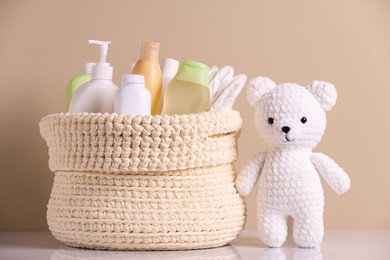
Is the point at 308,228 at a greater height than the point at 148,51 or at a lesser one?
lesser

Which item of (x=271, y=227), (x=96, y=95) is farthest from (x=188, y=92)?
(x=271, y=227)

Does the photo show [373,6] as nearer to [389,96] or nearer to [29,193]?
[389,96]

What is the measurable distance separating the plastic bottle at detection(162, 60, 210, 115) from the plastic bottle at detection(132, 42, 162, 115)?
4cm

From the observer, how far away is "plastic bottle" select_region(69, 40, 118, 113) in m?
1.18

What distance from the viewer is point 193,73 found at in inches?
46.3

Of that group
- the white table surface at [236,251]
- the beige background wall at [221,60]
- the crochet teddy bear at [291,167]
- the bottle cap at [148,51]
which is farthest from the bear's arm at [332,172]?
the bottle cap at [148,51]

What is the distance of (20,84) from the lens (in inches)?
57.2

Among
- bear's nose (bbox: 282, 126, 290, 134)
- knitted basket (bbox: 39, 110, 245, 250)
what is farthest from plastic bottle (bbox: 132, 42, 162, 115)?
bear's nose (bbox: 282, 126, 290, 134)

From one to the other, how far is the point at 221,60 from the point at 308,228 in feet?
1.42

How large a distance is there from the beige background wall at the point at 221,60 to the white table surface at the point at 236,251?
0.13m

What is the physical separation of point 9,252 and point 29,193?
0.31 metres

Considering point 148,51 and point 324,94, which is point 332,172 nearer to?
point 324,94

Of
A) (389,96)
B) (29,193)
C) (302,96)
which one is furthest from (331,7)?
(29,193)

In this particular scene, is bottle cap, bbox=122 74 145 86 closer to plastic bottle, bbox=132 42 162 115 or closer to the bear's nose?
plastic bottle, bbox=132 42 162 115
